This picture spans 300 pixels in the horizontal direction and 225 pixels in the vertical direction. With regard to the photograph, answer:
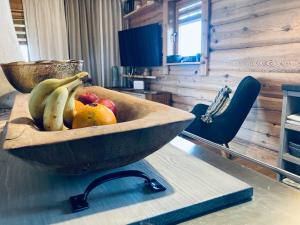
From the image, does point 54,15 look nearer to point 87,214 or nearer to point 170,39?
point 170,39

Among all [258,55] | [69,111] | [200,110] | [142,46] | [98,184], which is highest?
[142,46]

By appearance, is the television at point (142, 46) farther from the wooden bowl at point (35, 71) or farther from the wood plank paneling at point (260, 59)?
the wooden bowl at point (35, 71)

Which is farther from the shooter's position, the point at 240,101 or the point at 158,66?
the point at 158,66

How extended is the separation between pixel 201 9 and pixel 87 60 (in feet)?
8.54

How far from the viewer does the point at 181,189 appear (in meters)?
0.47

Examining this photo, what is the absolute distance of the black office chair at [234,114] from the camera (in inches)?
82.0

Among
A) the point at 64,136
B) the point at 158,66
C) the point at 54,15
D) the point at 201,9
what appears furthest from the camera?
the point at 54,15

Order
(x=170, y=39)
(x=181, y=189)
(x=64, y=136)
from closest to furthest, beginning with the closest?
(x=64, y=136)
(x=181, y=189)
(x=170, y=39)

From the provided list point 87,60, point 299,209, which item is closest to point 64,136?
point 299,209

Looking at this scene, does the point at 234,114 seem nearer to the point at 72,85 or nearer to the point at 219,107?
the point at 219,107

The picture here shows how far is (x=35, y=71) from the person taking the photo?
868mm

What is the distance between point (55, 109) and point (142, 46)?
3.70 metres

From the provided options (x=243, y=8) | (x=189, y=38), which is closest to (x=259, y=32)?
(x=243, y=8)

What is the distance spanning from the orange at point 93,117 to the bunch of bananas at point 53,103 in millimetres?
35
